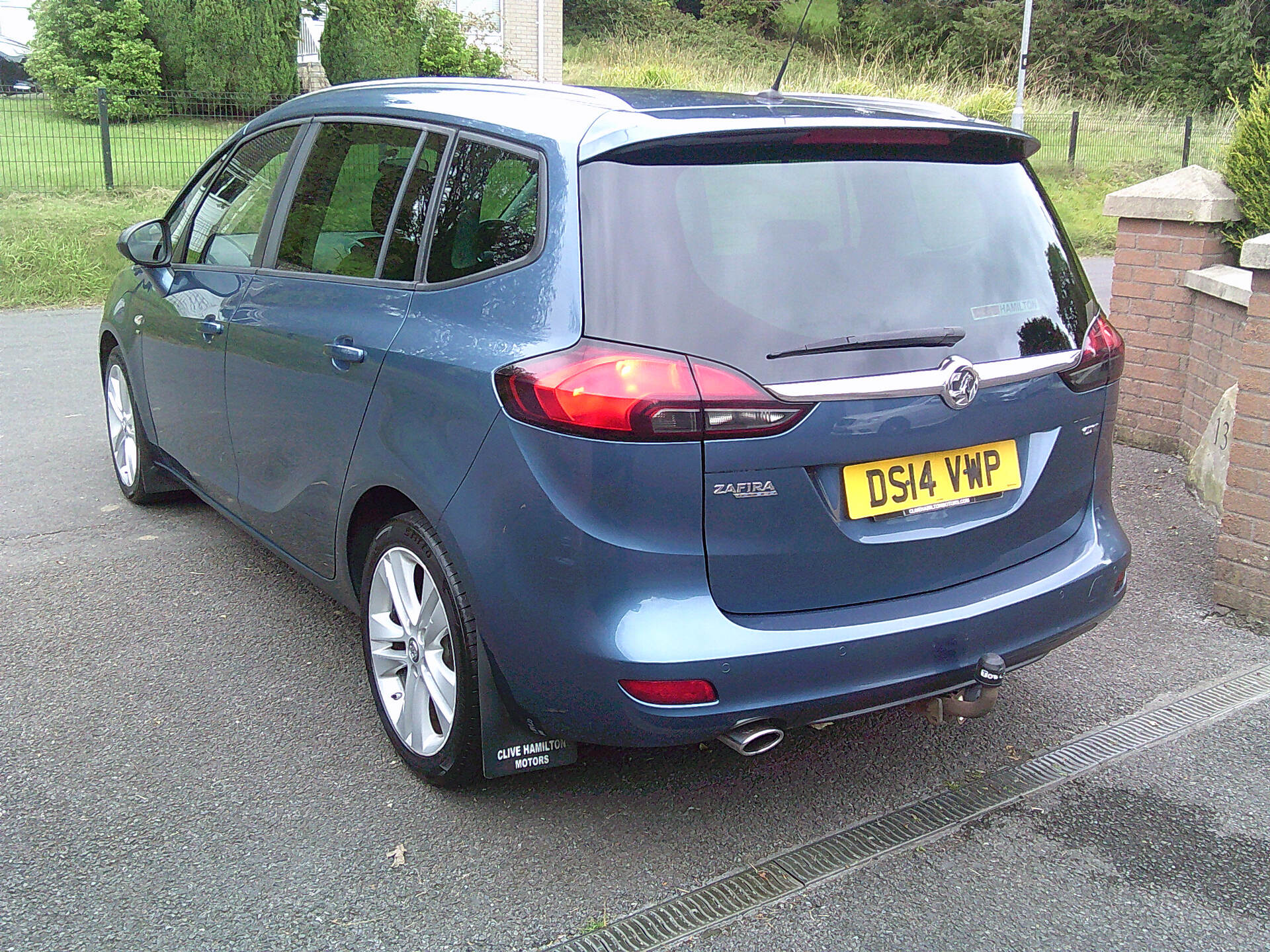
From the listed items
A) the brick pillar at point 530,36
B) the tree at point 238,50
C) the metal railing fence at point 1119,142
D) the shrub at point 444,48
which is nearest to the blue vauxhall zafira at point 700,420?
the tree at point 238,50

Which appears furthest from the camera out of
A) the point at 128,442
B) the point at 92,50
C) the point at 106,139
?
the point at 92,50

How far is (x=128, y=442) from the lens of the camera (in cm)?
514

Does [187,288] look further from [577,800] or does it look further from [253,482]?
[577,800]

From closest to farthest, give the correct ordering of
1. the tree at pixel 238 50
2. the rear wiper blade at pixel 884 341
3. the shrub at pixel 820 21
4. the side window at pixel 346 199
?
the rear wiper blade at pixel 884 341
the side window at pixel 346 199
the tree at pixel 238 50
the shrub at pixel 820 21

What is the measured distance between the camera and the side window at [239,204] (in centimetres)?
386

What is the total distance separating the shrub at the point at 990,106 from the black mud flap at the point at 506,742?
20.6m

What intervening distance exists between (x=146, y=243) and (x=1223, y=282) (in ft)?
15.7

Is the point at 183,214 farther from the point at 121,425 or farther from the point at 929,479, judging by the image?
the point at 929,479

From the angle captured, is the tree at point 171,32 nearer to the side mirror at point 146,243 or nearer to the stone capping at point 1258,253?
the side mirror at point 146,243

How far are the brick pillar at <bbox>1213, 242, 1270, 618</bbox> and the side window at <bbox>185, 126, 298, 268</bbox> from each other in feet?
10.9

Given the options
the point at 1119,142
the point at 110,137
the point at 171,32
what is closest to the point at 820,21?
the point at 1119,142

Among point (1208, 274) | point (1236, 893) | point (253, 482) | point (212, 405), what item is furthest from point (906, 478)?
point (1208, 274)

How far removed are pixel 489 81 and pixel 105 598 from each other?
2388mm

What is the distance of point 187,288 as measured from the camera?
166 inches
